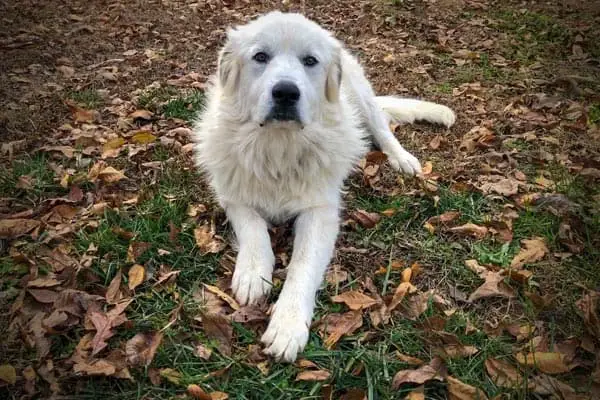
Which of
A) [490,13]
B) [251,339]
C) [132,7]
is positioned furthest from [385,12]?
[251,339]

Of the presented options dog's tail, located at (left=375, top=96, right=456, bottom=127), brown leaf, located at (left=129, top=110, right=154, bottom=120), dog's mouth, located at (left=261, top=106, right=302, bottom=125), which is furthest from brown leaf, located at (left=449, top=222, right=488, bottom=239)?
brown leaf, located at (left=129, top=110, right=154, bottom=120)

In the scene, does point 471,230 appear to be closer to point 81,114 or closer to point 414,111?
point 414,111

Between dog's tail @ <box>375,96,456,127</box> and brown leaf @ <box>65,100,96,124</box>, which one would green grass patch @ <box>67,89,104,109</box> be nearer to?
brown leaf @ <box>65,100,96,124</box>

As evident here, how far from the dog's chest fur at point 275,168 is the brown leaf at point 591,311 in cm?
137

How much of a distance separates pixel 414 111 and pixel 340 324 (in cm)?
239

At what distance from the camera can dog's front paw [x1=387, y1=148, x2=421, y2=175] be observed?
3.31m

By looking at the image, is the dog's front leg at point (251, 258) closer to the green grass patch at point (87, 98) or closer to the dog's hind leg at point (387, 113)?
the dog's hind leg at point (387, 113)

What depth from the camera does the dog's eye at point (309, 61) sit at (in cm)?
277

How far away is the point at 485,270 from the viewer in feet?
8.05

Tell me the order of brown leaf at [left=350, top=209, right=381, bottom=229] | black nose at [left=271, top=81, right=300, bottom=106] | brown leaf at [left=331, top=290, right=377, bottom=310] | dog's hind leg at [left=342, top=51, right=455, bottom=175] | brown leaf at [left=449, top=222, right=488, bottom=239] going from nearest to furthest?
brown leaf at [left=331, top=290, right=377, bottom=310], black nose at [left=271, top=81, right=300, bottom=106], brown leaf at [left=449, top=222, right=488, bottom=239], brown leaf at [left=350, top=209, right=381, bottom=229], dog's hind leg at [left=342, top=51, right=455, bottom=175]

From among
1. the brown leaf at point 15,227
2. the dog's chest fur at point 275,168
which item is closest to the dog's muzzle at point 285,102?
the dog's chest fur at point 275,168

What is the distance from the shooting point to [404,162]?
3.36 m

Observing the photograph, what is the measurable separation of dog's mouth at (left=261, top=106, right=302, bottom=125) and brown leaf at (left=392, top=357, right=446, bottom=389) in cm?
138

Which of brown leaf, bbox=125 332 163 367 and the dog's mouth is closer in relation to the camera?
brown leaf, bbox=125 332 163 367
